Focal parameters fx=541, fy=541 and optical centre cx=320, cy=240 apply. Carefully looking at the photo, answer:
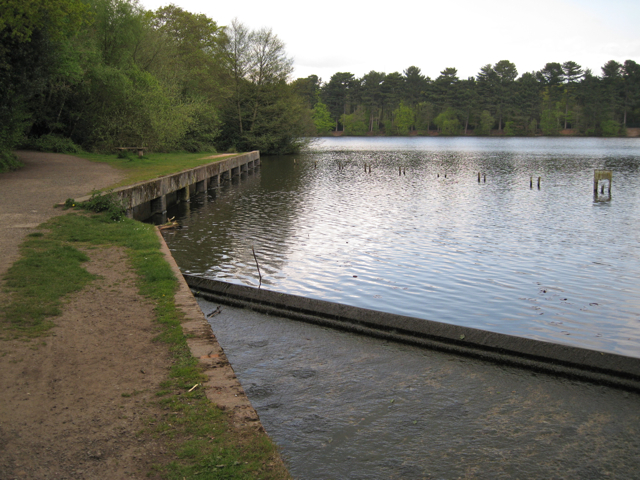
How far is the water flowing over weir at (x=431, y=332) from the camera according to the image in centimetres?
493

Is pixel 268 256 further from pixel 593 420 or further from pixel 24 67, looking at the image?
pixel 24 67

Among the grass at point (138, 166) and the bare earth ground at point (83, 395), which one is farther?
the grass at point (138, 166)

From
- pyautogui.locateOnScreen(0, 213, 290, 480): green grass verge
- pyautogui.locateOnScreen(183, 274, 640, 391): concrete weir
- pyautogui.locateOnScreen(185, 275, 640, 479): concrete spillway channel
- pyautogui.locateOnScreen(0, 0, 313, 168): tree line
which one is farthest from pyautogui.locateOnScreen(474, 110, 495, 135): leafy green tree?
pyautogui.locateOnScreen(185, 275, 640, 479): concrete spillway channel

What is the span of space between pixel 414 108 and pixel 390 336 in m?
133

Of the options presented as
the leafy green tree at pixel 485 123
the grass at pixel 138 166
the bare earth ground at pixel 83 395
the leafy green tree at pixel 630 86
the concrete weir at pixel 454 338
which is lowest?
the concrete weir at pixel 454 338

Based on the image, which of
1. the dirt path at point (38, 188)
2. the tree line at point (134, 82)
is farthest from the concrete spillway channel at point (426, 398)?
the tree line at point (134, 82)

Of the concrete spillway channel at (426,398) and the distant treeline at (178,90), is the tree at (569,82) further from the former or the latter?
the concrete spillway channel at (426,398)

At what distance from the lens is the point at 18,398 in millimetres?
4375

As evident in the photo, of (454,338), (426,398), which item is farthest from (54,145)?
(426,398)

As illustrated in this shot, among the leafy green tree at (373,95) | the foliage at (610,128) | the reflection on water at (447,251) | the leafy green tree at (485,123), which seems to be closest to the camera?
the reflection on water at (447,251)

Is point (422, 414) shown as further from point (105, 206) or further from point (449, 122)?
point (449, 122)

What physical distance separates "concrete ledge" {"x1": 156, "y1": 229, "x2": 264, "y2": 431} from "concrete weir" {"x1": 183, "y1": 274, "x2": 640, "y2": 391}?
189cm

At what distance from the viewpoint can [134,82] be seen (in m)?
32.6

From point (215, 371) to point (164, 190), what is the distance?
590 inches
